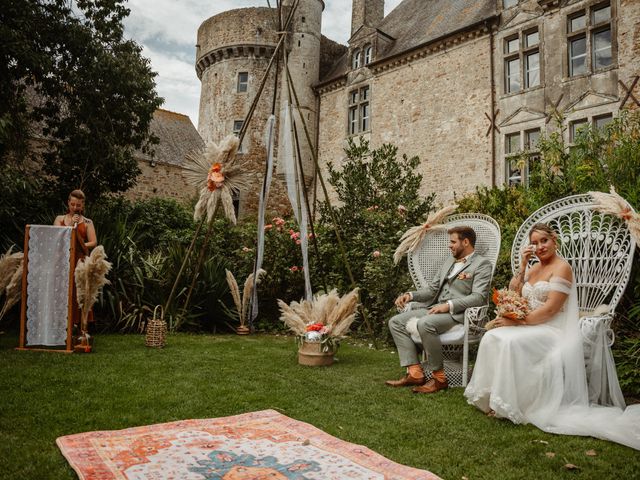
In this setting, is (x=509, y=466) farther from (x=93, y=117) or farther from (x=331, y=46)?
(x=331, y=46)

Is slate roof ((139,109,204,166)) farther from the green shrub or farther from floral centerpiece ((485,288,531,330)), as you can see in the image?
floral centerpiece ((485,288,531,330))

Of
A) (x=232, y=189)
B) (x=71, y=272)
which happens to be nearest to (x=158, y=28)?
(x=232, y=189)

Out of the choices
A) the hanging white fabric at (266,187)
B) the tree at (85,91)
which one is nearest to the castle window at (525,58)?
the tree at (85,91)

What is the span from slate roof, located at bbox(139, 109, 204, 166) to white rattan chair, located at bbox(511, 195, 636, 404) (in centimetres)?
2018

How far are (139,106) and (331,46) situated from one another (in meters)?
13.2

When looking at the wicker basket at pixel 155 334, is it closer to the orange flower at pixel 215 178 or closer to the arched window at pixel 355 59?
the orange flower at pixel 215 178

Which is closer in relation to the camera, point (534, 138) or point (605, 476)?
point (605, 476)

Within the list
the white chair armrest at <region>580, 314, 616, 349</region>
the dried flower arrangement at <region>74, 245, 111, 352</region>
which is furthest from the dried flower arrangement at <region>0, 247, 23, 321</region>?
the white chair armrest at <region>580, 314, 616, 349</region>

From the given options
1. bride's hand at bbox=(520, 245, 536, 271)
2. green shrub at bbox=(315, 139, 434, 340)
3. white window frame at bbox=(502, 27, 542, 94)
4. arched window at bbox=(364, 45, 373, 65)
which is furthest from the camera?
arched window at bbox=(364, 45, 373, 65)

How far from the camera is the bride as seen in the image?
3.16m

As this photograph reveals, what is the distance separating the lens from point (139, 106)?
38.8 feet

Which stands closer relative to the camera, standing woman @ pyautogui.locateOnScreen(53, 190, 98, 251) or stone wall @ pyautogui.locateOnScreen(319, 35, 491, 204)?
standing woman @ pyautogui.locateOnScreen(53, 190, 98, 251)

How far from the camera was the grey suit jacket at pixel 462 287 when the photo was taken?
4320 millimetres

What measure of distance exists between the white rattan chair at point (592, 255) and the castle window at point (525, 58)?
11003mm
